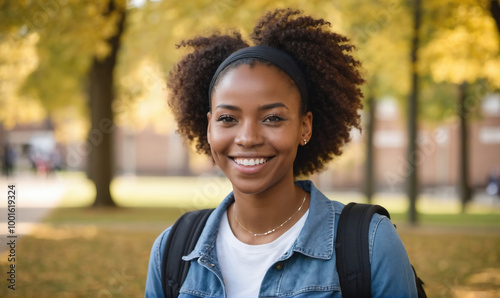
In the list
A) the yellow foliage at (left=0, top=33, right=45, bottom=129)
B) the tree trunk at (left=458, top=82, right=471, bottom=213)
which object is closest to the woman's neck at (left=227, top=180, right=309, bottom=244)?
the yellow foliage at (left=0, top=33, right=45, bottom=129)

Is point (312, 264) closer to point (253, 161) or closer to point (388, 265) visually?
point (388, 265)

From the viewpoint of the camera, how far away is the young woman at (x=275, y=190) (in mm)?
2162

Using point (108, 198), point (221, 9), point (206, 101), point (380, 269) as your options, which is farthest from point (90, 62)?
point (380, 269)

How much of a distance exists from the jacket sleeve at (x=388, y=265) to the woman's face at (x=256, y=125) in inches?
18.9

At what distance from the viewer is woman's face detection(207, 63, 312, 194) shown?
7.23 ft

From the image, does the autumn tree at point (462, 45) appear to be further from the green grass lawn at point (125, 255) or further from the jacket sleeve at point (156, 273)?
the jacket sleeve at point (156, 273)

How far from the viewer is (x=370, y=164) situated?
17672mm

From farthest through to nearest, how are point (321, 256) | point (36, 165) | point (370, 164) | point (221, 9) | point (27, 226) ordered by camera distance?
point (36, 165), point (370, 164), point (27, 226), point (221, 9), point (321, 256)

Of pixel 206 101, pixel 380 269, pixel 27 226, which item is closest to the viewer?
pixel 380 269

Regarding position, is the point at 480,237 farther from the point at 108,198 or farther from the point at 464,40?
the point at 108,198

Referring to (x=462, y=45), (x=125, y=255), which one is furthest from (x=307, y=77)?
(x=462, y=45)

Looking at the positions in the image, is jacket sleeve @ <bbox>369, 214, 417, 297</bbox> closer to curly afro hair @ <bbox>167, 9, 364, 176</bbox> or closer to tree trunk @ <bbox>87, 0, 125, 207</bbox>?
curly afro hair @ <bbox>167, 9, 364, 176</bbox>

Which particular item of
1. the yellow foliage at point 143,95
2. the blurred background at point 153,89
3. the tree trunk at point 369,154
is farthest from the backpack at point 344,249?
the tree trunk at point 369,154

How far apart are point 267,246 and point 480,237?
9340mm
